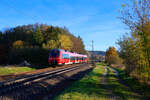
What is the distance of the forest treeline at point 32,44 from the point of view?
130 ft

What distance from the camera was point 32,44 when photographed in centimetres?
5134

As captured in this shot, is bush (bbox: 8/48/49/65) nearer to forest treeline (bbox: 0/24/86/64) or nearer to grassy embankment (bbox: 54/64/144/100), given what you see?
forest treeline (bbox: 0/24/86/64)

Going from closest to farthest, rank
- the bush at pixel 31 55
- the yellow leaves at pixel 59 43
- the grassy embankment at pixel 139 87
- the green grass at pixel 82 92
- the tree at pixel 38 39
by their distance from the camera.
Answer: the green grass at pixel 82 92 < the grassy embankment at pixel 139 87 < the bush at pixel 31 55 < the yellow leaves at pixel 59 43 < the tree at pixel 38 39

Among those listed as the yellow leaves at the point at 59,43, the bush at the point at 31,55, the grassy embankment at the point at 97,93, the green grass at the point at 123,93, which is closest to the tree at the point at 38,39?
the yellow leaves at the point at 59,43

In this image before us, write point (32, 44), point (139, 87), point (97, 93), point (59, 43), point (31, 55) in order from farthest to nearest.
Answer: point (32, 44) → point (59, 43) → point (31, 55) → point (139, 87) → point (97, 93)

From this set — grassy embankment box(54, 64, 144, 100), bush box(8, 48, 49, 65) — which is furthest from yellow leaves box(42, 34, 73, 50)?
grassy embankment box(54, 64, 144, 100)

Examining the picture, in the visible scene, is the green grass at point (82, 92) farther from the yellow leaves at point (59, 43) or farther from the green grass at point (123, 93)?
the yellow leaves at point (59, 43)

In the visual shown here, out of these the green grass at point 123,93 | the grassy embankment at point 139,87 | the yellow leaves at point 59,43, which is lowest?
the grassy embankment at point 139,87

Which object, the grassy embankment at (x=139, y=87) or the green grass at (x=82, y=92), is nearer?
the green grass at (x=82, y=92)

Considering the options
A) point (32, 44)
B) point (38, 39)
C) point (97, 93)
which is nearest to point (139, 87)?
point (97, 93)

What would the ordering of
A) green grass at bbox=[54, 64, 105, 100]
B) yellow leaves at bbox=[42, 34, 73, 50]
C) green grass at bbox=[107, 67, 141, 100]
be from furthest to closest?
yellow leaves at bbox=[42, 34, 73, 50]
green grass at bbox=[107, 67, 141, 100]
green grass at bbox=[54, 64, 105, 100]

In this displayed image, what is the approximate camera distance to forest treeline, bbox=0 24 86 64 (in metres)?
39.8

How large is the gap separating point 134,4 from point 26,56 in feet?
109

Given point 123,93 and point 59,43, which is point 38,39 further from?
point 123,93
